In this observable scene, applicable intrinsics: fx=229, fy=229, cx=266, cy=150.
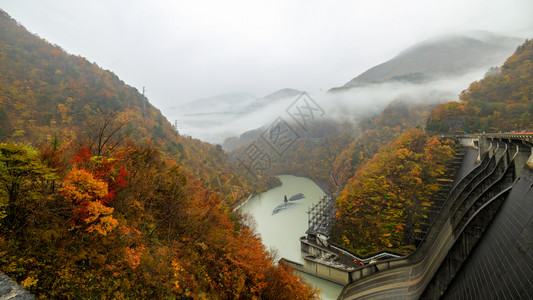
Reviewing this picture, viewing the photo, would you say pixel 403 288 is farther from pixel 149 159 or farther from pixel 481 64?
pixel 481 64

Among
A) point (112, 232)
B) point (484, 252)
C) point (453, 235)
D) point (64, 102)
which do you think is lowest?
point (453, 235)

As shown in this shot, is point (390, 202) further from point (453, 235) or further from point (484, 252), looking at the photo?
point (484, 252)

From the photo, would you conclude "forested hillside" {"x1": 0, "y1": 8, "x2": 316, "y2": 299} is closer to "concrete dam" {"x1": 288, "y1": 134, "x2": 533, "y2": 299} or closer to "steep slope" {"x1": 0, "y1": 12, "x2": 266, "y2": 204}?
"concrete dam" {"x1": 288, "y1": 134, "x2": 533, "y2": 299}

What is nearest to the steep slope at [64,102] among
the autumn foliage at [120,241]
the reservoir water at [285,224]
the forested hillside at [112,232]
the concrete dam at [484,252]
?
the reservoir water at [285,224]

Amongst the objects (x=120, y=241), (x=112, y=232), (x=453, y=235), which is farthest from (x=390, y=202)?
(x=112, y=232)

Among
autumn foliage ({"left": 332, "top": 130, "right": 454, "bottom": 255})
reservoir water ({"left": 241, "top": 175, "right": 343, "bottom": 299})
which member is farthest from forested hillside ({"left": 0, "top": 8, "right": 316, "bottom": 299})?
autumn foliage ({"left": 332, "top": 130, "right": 454, "bottom": 255})

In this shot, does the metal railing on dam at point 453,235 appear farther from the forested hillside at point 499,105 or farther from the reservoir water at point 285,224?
the forested hillside at point 499,105
